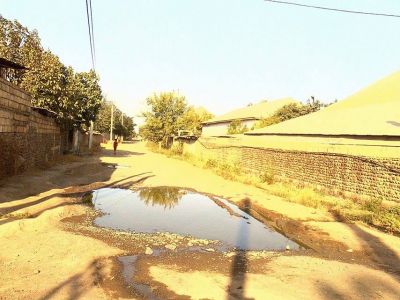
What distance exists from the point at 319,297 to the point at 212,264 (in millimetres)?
1870

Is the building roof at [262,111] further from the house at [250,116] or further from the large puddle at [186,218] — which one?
the large puddle at [186,218]

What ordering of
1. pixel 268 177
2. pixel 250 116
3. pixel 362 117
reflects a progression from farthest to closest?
1. pixel 250 116
2. pixel 362 117
3. pixel 268 177

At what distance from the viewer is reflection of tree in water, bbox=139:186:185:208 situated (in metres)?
12.8

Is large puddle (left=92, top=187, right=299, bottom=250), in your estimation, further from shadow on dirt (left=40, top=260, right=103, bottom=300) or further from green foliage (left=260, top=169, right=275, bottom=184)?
green foliage (left=260, top=169, right=275, bottom=184)

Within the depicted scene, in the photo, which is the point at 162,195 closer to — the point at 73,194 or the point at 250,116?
the point at 73,194

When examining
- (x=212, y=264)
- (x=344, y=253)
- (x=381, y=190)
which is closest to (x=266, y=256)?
(x=212, y=264)

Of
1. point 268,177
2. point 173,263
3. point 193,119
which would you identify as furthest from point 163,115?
point 173,263

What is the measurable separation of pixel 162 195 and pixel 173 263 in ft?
26.3

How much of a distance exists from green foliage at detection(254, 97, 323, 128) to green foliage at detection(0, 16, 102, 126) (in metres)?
15.9

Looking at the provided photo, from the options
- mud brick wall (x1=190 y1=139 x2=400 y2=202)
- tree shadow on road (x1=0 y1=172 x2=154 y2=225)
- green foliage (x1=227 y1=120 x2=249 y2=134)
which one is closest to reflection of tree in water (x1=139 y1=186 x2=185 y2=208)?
tree shadow on road (x1=0 y1=172 x2=154 y2=225)

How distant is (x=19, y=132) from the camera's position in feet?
48.6

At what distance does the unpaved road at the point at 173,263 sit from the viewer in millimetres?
5148

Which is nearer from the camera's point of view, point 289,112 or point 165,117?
point 289,112

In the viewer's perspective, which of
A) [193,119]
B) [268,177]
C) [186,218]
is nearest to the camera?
[186,218]
